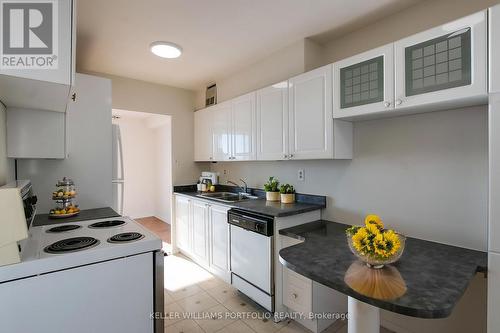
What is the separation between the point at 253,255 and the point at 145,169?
14.3 ft

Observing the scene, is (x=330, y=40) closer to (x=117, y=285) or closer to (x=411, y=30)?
(x=411, y=30)

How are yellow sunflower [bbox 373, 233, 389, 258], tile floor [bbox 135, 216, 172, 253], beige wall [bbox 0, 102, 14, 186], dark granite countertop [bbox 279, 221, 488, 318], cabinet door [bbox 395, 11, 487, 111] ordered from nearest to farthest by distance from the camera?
dark granite countertop [bbox 279, 221, 488, 318], yellow sunflower [bbox 373, 233, 389, 258], cabinet door [bbox 395, 11, 487, 111], beige wall [bbox 0, 102, 14, 186], tile floor [bbox 135, 216, 172, 253]

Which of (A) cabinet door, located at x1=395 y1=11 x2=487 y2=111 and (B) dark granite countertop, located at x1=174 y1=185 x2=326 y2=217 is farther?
(B) dark granite countertop, located at x1=174 y1=185 x2=326 y2=217

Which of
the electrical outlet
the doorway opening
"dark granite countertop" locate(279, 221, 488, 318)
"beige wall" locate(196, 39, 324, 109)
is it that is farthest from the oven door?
the doorway opening

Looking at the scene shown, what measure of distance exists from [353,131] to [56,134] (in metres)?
2.48

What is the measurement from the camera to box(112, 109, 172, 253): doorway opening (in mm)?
5457

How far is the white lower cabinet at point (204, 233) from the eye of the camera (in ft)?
9.10

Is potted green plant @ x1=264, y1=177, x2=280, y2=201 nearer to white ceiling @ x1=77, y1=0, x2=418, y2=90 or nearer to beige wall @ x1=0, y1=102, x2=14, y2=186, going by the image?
white ceiling @ x1=77, y1=0, x2=418, y2=90

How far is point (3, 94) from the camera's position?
1388mm

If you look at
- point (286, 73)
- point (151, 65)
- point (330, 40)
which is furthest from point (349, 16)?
point (151, 65)

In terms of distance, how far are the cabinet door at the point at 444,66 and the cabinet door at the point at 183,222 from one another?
280cm

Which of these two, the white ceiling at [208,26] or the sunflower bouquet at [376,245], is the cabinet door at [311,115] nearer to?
the white ceiling at [208,26]

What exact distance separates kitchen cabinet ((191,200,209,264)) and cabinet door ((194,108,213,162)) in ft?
2.48

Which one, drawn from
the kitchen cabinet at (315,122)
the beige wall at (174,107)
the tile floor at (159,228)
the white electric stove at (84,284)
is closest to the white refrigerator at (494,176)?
the kitchen cabinet at (315,122)
